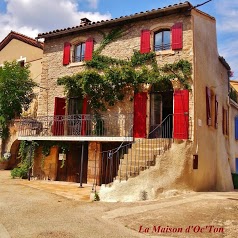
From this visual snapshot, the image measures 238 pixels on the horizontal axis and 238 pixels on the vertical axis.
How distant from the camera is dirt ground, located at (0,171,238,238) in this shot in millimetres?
5680

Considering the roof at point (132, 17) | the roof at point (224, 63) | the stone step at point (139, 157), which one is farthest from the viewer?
the roof at point (224, 63)

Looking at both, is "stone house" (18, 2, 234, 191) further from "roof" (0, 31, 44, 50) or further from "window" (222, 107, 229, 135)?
"roof" (0, 31, 44, 50)

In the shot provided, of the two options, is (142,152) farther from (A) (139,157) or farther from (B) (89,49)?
(B) (89,49)

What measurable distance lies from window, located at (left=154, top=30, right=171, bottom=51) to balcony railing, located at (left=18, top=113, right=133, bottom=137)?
10.4 feet

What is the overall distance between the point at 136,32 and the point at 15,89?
8.42m

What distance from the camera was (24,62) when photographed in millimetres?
19719

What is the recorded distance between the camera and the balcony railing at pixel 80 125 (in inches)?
490

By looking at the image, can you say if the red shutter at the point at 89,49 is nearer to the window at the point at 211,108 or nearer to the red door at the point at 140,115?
the red door at the point at 140,115

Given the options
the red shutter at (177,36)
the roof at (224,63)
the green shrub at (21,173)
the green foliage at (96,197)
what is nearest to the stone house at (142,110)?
the red shutter at (177,36)

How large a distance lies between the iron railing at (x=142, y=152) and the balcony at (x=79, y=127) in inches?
36.7

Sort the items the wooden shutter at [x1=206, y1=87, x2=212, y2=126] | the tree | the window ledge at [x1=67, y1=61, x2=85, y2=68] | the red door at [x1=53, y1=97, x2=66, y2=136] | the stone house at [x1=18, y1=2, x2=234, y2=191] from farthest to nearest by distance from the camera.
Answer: the tree, the window ledge at [x1=67, y1=61, x2=85, y2=68], the red door at [x1=53, y1=97, x2=66, y2=136], the wooden shutter at [x1=206, y1=87, x2=212, y2=126], the stone house at [x1=18, y1=2, x2=234, y2=191]

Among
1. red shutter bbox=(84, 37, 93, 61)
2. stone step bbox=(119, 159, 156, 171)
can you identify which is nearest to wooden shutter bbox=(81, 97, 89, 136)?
red shutter bbox=(84, 37, 93, 61)

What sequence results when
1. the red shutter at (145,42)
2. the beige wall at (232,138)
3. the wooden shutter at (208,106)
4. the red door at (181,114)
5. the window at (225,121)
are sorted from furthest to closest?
the beige wall at (232,138) → the window at (225,121) → the red shutter at (145,42) → the wooden shutter at (208,106) → the red door at (181,114)

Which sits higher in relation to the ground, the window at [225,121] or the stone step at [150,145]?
the window at [225,121]
